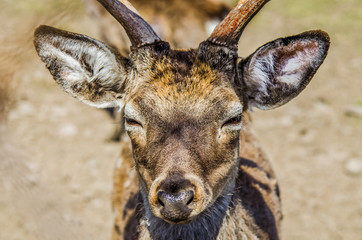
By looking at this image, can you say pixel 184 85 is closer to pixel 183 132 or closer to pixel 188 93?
pixel 188 93

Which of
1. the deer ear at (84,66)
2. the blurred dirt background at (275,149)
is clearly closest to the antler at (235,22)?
the deer ear at (84,66)

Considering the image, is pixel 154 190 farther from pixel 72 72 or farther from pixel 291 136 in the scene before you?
pixel 291 136

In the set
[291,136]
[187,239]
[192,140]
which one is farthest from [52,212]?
[291,136]

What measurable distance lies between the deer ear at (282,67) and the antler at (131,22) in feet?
1.96

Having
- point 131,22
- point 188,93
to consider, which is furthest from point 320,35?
point 131,22

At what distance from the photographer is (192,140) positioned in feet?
8.71

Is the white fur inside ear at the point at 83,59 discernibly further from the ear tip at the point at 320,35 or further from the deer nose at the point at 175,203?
the ear tip at the point at 320,35

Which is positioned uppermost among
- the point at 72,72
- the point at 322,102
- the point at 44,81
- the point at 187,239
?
the point at 44,81

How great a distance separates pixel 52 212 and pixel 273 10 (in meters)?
8.35

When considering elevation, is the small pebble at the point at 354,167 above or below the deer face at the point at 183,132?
below

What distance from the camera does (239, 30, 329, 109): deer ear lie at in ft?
9.50

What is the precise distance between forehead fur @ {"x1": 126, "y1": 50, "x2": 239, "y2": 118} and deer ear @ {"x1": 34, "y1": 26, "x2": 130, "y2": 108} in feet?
0.69

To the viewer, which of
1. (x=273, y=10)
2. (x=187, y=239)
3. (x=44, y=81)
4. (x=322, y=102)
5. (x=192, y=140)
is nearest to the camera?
(x=192, y=140)

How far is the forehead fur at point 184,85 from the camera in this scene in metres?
2.77
